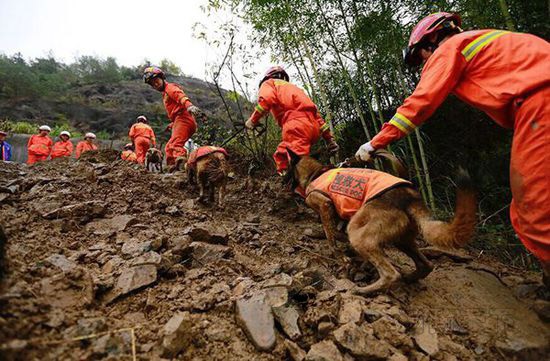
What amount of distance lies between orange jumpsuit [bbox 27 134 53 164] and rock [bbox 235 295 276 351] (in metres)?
11.7

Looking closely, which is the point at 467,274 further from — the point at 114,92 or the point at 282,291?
the point at 114,92

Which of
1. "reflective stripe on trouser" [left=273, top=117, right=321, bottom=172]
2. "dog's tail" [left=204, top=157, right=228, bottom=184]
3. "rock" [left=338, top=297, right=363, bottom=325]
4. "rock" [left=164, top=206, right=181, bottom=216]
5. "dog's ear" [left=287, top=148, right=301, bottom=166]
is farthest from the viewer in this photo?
"dog's tail" [left=204, top=157, right=228, bottom=184]

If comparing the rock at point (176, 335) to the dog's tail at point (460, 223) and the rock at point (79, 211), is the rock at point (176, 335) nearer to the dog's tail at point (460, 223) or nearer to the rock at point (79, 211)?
the dog's tail at point (460, 223)

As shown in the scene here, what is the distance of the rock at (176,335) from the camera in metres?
1.46

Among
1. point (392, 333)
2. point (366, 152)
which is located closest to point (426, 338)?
point (392, 333)

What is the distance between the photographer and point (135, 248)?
2.54 m

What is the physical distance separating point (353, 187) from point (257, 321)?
4.96 feet

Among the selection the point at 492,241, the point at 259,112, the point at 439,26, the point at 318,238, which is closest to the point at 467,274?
the point at 318,238

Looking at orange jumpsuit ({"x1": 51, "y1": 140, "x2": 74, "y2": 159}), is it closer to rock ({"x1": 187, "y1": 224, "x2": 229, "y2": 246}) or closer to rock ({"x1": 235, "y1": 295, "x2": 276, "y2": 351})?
rock ({"x1": 187, "y1": 224, "x2": 229, "y2": 246})

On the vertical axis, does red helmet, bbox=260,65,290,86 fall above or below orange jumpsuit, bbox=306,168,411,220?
above

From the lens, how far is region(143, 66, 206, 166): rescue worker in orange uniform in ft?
18.9

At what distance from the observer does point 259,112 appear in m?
4.30

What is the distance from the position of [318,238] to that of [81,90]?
117 feet

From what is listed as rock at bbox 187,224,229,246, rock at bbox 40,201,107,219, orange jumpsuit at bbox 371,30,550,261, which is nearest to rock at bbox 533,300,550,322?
orange jumpsuit at bbox 371,30,550,261
